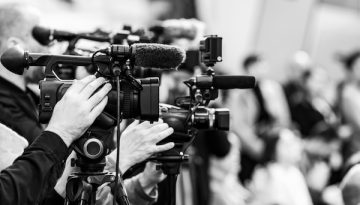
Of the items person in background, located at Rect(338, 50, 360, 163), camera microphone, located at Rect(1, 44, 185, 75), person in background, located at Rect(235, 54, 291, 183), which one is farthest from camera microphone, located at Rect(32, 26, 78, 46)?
person in background, located at Rect(338, 50, 360, 163)

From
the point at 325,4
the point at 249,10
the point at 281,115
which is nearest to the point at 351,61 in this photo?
the point at 281,115

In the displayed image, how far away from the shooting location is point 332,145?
253 inches

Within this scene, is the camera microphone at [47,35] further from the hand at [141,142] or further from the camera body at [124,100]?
the camera body at [124,100]

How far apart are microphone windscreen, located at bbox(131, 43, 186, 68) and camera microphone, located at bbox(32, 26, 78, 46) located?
0.85 meters

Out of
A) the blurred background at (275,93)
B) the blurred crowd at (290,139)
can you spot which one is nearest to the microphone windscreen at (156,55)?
the blurred background at (275,93)

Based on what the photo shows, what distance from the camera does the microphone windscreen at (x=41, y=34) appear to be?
309cm

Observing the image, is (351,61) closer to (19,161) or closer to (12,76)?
(12,76)

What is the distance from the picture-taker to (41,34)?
10.2 ft

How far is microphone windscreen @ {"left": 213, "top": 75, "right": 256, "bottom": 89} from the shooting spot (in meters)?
2.62

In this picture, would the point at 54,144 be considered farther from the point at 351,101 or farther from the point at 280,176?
the point at 351,101

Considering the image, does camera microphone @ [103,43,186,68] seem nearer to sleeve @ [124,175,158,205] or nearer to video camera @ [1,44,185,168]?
video camera @ [1,44,185,168]

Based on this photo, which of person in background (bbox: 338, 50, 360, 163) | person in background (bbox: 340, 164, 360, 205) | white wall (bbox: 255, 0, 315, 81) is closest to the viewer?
person in background (bbox: 340, 164, 360, 205)

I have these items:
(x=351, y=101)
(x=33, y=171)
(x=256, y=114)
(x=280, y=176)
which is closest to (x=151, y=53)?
(x=33, y=171)

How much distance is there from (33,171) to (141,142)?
56 centimetres
